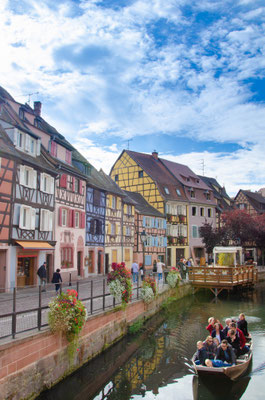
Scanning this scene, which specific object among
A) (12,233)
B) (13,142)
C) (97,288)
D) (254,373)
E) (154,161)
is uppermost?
(154,161)

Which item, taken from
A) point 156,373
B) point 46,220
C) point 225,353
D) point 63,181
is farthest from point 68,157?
point 225,353

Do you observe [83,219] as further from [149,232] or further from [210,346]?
[210,346]

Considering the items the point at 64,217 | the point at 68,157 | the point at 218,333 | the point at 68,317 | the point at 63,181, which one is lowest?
the point at 218,333

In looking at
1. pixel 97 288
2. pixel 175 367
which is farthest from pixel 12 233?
pixel 175 367

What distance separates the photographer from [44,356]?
9328 millimetres

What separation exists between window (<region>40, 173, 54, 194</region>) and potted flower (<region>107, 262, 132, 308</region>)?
335 inches

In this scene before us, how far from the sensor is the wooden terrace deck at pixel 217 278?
27344mm

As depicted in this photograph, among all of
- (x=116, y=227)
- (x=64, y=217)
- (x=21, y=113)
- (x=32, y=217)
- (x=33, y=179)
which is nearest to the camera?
(x=32, y=217)

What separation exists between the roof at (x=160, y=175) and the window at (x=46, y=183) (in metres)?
22.9

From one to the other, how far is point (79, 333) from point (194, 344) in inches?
238

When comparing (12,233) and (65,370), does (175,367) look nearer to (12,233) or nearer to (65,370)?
(65,370)

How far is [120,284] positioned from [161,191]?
1175 inches

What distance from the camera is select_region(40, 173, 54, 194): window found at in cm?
2162

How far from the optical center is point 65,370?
408 inches
